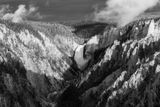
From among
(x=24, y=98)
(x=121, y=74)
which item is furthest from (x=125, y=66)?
(x=24, y=98)

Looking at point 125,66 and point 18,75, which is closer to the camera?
point 125,66

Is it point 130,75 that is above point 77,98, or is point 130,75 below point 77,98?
above

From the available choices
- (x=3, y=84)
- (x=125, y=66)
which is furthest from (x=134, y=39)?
(x=3, y=84)

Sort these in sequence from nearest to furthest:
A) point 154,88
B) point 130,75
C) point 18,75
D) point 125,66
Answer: point 154,88
point 130,75
point 125,66
point 18,75

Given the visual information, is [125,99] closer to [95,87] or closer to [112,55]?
[95,87]

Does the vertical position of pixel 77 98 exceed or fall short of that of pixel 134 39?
it falls short

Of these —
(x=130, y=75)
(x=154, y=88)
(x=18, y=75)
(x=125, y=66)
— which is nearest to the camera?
(x=154, y=88)

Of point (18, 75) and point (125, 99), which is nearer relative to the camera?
point (125, 99)

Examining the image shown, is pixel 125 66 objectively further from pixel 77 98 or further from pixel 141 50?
pixel 77 98

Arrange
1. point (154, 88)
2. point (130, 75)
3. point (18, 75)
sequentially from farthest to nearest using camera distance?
1. point (18, 75)
2. point (130, 75)
3. point (154, 88)
